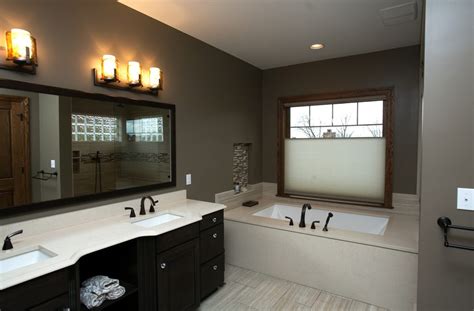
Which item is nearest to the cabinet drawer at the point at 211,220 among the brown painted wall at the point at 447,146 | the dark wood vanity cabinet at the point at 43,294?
the dark wood vanity cabinet at the point at 43,294

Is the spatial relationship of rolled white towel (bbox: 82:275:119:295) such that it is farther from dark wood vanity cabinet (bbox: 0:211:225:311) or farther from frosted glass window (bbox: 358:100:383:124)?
frosted glass window (bbox: 358:100:383:124)

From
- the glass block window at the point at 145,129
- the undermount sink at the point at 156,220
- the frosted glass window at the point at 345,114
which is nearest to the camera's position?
the undermount sink at the point at 156,220

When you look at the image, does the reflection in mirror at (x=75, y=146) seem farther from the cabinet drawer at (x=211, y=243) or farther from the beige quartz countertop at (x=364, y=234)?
the beige quartz countertop at (x=364, y=234)

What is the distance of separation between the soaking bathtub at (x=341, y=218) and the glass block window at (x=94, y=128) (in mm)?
2021

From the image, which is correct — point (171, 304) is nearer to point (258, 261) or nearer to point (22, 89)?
point (258, 261)

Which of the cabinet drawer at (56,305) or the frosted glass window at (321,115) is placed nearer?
the cabinet drawer at (56,305)

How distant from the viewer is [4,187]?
1.72 meters

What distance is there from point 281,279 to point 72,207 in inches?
84.4

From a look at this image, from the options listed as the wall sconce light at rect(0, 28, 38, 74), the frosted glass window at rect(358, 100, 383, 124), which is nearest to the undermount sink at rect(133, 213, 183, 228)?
the wall sconce light at rect(0, 28, 38, 74)

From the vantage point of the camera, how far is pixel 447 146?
1578mm

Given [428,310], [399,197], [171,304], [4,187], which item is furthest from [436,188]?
[4,187]

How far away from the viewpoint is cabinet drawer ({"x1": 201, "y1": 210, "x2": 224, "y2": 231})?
245 cm

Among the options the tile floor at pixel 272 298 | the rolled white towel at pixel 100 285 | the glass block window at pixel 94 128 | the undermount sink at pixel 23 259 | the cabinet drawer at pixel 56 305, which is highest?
the glass block window at pixel 94 128

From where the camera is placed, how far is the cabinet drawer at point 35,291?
4.06ft
